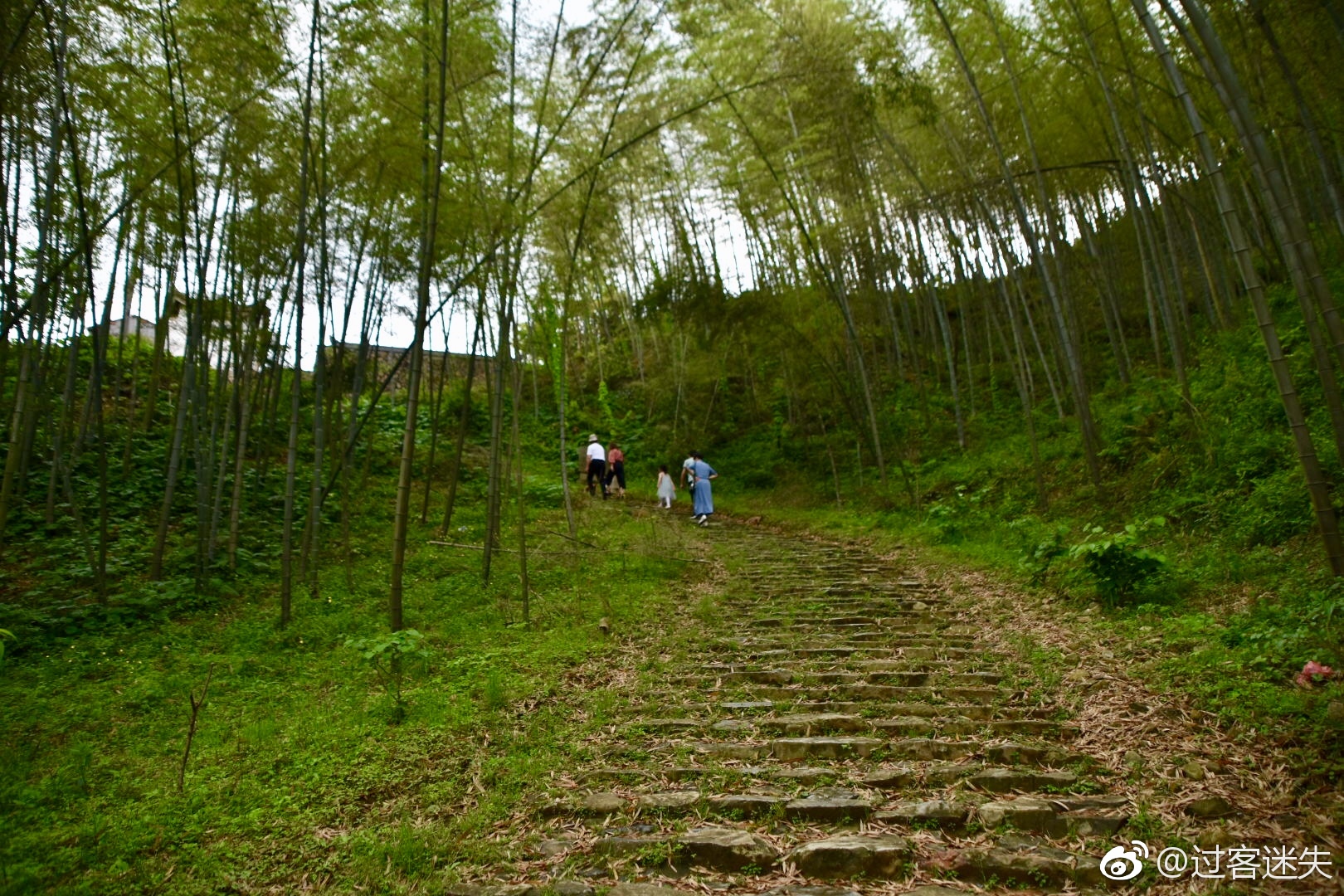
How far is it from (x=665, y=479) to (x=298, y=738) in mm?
8286

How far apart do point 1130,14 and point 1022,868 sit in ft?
23.3

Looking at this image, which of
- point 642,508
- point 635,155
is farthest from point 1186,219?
point 642,508

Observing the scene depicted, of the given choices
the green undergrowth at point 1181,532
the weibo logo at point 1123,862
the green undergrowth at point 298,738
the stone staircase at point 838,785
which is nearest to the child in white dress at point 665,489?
the green undergrowth at point 1181,532

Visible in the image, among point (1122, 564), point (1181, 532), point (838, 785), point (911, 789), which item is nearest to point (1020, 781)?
point (911, 789)

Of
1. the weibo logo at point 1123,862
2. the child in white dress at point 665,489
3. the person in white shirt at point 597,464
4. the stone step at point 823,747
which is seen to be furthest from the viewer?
the person in white shirt at point 597,464

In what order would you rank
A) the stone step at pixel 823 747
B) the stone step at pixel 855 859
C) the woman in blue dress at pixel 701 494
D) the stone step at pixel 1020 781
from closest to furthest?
the stone step at pixel 855 859
the stone step at pixel 1020 781
the stone step at pixel 823 747
the woman in blue dress at pixel 701 494

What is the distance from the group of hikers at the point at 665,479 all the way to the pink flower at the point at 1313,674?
7.71 metres

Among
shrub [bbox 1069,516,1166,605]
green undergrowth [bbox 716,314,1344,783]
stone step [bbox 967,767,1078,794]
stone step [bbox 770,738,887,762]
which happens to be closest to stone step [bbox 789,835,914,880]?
stone step [bbox 967,767,1078,794]

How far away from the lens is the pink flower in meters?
2.62

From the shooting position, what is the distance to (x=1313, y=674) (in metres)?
2.64

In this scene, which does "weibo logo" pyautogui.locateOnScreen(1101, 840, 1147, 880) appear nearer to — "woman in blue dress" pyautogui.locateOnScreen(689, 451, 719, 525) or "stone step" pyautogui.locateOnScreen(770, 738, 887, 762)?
"stone step" pyautogui.locateOnScreen(770, 738, 887, 762)

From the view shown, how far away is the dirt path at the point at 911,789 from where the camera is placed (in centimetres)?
200

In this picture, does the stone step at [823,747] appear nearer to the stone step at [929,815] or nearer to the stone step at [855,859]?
the stone step at [929,815]

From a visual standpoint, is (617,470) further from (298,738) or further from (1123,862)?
(1123,862)
